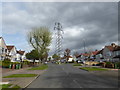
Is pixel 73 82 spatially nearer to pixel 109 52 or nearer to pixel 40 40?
pixel 40 40

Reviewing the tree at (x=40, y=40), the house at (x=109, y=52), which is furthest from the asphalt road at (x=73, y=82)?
the house at (x=109, y=52)

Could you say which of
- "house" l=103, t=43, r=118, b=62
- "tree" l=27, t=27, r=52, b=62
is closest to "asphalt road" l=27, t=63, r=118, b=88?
"tree" l=27, t=27, r=52, b=62

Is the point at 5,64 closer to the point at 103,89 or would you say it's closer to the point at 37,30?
the point at 37,30

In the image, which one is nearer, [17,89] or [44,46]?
[17,89]

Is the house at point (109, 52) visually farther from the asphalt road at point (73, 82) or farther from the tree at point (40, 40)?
the asphalt road at point (73, 82)

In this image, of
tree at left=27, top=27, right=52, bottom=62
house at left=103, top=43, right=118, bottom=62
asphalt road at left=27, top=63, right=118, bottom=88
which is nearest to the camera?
asphalt road at left=27, top=63, right=118, bottom=88

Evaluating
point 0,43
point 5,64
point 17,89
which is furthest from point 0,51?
point 17,89

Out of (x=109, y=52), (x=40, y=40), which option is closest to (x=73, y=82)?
(x=40, y=40)

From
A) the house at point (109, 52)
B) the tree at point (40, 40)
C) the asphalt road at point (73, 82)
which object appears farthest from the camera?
the house at point (109, 52)

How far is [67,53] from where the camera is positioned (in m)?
130

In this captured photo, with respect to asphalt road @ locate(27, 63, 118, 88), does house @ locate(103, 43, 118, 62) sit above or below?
above

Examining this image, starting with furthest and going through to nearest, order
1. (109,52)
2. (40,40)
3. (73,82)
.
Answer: (109,52)
(40,40)
(73,82)

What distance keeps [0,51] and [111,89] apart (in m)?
55.0

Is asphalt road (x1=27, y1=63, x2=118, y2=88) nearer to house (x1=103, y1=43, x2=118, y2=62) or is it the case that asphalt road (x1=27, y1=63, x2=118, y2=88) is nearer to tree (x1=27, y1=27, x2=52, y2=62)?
tree (x1=27, y1=27, x2=52, y2=62)
